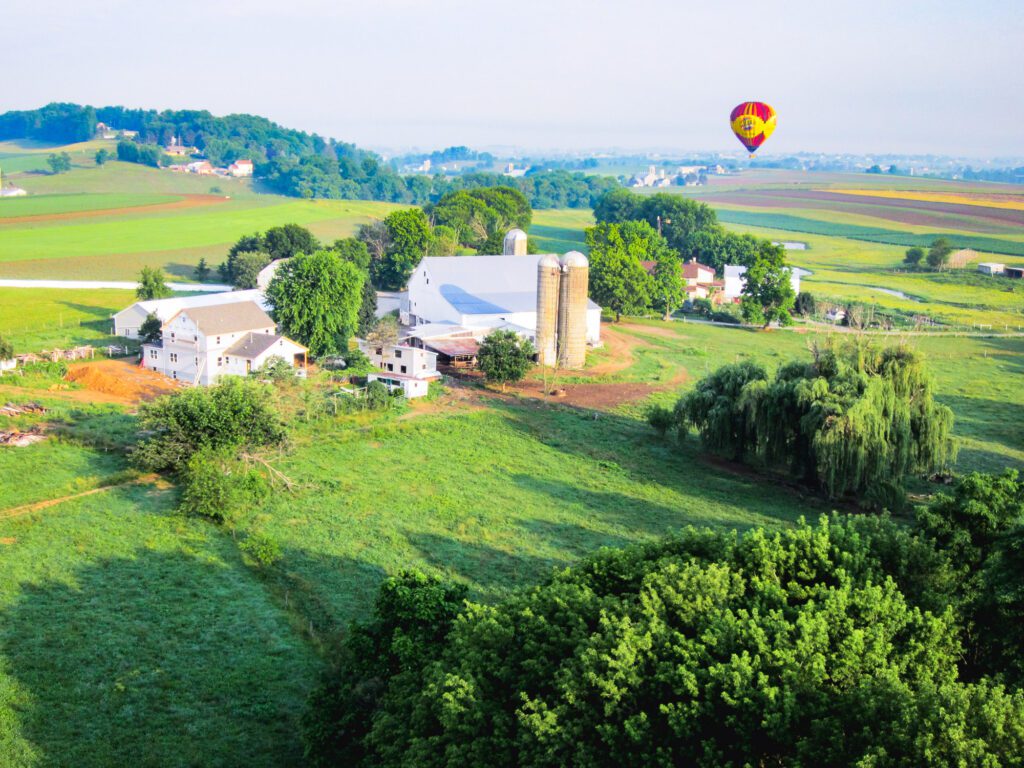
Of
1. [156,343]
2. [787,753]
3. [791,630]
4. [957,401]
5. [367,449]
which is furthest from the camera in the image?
[156,343]

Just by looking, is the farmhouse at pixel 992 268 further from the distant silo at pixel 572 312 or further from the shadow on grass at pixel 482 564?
the shadow on grass at pixel 482 564

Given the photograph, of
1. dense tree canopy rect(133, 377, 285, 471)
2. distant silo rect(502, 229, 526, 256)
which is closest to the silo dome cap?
distant silo rect(502, 229, 526, 256)

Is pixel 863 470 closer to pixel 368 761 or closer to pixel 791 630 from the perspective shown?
pixel 791 630

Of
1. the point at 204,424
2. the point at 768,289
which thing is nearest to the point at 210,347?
the point at 204,424

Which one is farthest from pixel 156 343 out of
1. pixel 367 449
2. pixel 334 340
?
pixel 367 449

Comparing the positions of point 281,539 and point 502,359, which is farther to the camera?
point 502,359

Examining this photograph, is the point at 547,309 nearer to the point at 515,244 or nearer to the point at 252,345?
the point at 252,345

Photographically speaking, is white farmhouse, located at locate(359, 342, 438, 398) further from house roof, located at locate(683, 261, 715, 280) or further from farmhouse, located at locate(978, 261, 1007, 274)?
farmhouse, located at locate(978, 261, 1007, 274)
